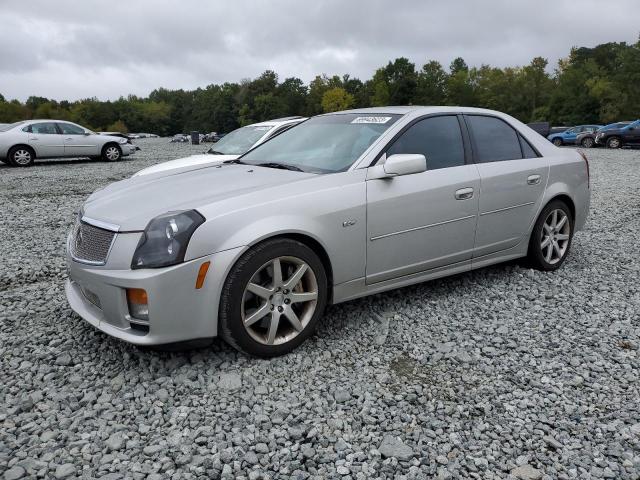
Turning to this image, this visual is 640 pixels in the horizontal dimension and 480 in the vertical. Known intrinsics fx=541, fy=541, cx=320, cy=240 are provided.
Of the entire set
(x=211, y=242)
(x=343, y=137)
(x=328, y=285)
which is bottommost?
(x=328, y=285)

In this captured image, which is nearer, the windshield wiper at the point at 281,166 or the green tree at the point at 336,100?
the windshield wiper at the point at 281,166

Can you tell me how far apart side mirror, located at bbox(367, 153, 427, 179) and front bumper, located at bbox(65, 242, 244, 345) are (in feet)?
3.80

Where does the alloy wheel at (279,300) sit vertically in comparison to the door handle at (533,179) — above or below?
below

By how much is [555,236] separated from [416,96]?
72.2 metres

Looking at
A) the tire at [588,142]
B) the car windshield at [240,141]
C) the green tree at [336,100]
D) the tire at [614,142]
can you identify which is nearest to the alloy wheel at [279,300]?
the car windshield at [240,141]

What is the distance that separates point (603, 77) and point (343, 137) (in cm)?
7664

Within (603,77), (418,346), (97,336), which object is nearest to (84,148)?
(97,336)

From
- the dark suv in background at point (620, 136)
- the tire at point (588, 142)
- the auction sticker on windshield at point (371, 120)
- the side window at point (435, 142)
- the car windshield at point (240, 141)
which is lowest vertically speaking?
the tire at point (588, 142)

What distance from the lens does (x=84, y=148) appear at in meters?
17.4

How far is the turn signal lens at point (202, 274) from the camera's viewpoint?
2.98 metres

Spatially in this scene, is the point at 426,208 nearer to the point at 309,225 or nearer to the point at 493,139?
the point at 309,225

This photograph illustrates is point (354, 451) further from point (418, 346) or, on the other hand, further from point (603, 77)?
point (603, 77)

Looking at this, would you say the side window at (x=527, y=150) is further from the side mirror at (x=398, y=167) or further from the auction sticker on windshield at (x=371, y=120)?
the side mirror at (x=398, y=167)

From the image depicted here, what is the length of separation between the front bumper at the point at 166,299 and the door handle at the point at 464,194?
187 centimetres
